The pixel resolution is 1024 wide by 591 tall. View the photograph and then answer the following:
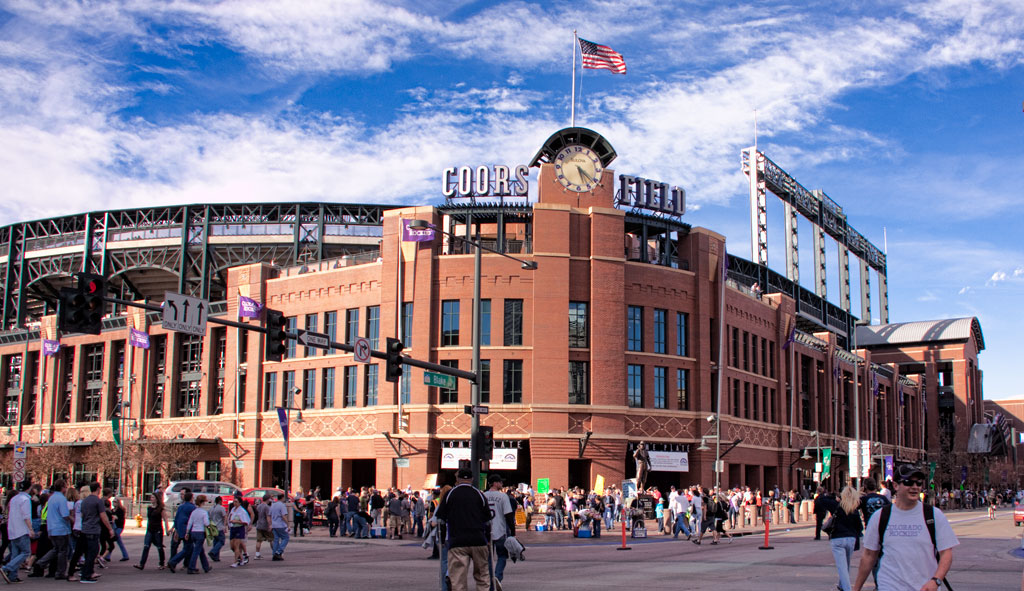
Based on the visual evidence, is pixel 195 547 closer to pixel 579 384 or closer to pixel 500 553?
pixel 500 553

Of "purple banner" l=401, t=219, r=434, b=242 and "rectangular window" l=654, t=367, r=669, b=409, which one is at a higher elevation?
"purple banner" l=401, t=219, r=434, b=242

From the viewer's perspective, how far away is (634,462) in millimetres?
54125

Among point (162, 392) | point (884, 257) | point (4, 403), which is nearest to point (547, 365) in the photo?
point (162, 392)

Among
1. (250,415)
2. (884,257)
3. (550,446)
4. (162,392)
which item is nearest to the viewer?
(550,446)

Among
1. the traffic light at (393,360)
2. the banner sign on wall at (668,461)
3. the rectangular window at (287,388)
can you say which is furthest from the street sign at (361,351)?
the rectangular window at (287,388)

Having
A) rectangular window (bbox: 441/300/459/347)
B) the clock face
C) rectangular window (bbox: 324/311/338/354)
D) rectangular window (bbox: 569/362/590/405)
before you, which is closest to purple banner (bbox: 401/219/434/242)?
rectangular window (bbox: 441/300/459/347)

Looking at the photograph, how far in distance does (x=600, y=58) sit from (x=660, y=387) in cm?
1862

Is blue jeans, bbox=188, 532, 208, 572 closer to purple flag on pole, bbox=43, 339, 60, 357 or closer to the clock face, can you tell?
the clock face

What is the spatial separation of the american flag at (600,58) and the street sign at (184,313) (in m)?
35.1

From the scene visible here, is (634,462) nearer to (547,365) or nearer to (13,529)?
(547,365)

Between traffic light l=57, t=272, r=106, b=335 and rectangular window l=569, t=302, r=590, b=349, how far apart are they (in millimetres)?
34926

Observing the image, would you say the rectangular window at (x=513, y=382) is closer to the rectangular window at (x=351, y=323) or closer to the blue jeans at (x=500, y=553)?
Result: the rectangular window at (x=351, y=323)

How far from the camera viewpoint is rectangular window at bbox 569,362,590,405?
171 feet

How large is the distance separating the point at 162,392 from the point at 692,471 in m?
37.6
